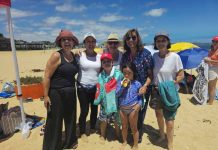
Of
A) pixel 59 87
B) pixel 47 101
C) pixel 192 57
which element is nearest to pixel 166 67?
pixel 59 87

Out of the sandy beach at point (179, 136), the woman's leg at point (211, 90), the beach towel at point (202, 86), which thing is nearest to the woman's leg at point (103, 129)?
the sandy beach at point (179, 136)

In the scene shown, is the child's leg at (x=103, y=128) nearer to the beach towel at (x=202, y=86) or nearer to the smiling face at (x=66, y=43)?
the smiling face at (x=66, y=43)

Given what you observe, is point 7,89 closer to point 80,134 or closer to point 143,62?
point 80,134

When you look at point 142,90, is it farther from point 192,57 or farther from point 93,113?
point 192,57

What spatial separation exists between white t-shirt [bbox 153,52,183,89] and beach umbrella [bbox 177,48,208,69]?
207 inches

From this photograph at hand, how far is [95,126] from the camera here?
5566 mm

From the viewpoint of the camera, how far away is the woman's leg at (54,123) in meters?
4.16

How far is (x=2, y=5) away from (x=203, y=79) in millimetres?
6139

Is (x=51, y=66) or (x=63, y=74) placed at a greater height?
(x=51, y=66)

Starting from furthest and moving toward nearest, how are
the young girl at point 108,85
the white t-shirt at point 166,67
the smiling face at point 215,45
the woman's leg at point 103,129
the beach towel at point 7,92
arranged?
the beach towel at point 7,92 < the smiling face at point 215,45 < the woman's leg at point 103,129 < the young girl at point 108,85 < the white t-shirt at point 166,67

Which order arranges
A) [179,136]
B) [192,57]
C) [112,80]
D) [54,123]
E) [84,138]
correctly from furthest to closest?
[192,57], [179,136], [84,138], [112,80], [54,123]

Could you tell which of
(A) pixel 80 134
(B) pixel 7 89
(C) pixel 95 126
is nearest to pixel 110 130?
(C) pixel 95 126

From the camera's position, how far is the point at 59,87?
4.16m

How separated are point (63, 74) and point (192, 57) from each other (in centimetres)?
649
